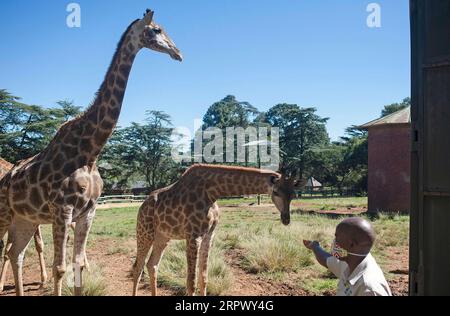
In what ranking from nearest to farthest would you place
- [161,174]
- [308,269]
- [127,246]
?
[308,269], [127,246], [161,174]

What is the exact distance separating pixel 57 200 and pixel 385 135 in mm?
24657

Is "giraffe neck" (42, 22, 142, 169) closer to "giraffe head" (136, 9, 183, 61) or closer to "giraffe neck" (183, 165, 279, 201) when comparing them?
"giraffe head" (136, 9, 183, 61)

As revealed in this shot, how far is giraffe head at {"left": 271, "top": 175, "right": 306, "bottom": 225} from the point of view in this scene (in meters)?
5.46

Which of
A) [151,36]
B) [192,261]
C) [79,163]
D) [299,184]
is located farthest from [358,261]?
[151,36]

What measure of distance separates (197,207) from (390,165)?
22643 mm

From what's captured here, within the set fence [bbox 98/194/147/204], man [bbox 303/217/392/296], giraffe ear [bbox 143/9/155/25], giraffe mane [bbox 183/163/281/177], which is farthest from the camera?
fence [bbox 98/194/147/204]

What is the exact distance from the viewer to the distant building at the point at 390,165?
24.2 metres

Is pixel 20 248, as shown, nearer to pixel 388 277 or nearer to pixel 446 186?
pixel 446 186

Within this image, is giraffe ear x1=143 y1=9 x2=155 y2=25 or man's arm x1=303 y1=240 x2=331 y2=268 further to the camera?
giraffe ear x1=143 y1=9 x2=155 y2=25

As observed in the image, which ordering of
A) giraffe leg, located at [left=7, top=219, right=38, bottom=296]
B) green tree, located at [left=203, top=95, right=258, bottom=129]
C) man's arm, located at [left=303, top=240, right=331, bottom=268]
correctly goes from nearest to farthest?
man's arm, located at [left=303, top=240, right=331, bottom=268], giraffe leg, located at [left=7, top=219, right=38, bottom=296], green tree, located at [left=203, top=95, right=258, bottom=129]

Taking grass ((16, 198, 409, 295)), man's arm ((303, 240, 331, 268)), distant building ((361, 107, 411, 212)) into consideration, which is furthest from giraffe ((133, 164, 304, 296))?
distant building ((361, 107, 411, 212))

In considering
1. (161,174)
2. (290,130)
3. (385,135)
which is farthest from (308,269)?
(290,130)

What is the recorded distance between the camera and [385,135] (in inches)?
994

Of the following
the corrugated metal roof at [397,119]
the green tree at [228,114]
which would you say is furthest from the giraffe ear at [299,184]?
the green tree at [228,114]
